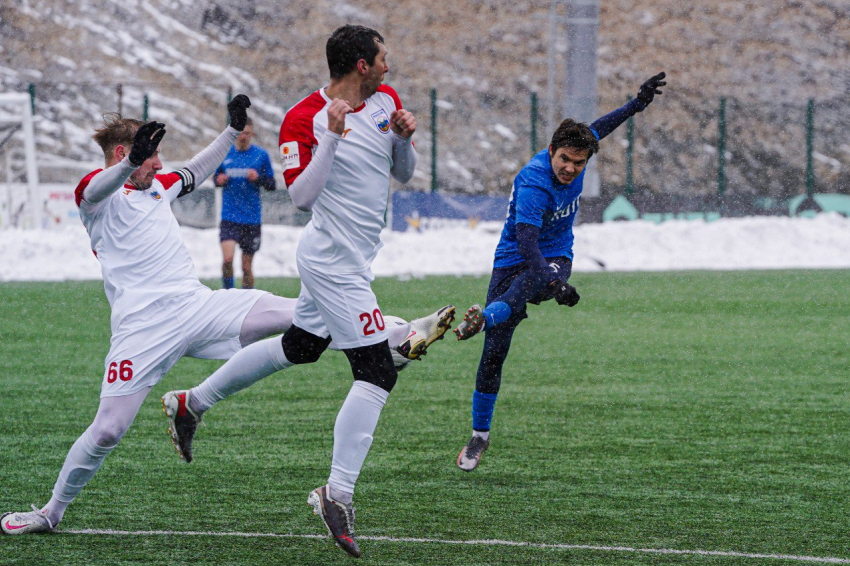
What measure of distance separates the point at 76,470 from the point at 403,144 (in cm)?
193

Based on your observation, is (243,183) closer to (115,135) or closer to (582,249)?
(115,135)

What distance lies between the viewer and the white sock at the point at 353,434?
461 centimetres

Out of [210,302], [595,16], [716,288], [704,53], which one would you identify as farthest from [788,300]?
[704,53]

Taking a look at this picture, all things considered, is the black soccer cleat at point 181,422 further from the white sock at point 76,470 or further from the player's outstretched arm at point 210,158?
the player's outstretched arm at point 210,158

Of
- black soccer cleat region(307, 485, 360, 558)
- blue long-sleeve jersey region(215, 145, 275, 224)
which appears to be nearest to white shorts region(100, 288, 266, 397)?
black soccer cleat region(307, 485, 360, 558)

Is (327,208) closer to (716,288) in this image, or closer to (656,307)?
(656,307)

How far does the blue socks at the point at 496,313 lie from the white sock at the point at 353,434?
4.34ft

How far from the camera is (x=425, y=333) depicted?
518 centimetres

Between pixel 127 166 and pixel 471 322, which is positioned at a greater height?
pixel 127 166

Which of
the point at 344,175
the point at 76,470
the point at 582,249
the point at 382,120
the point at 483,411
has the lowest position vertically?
the point at 582,249

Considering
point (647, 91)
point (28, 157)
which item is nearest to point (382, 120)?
point (647, 91)

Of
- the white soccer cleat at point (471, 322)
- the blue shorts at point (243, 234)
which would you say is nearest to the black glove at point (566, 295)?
the white soccer cleat at point (471, 322)

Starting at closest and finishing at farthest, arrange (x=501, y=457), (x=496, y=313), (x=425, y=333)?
(x=425, y=333) < (x=496, y=313) < (x=501, y=457)

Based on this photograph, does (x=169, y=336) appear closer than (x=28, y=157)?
Yes
